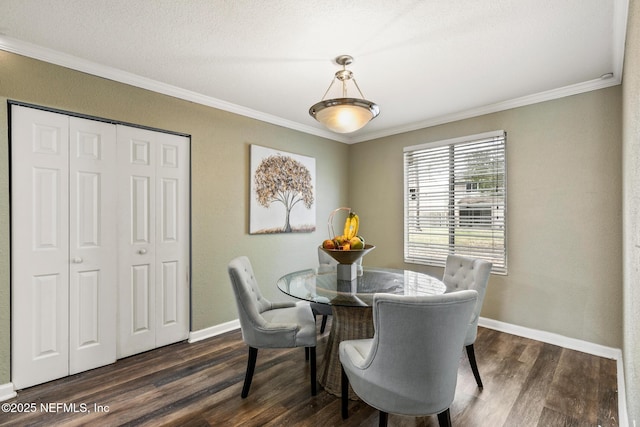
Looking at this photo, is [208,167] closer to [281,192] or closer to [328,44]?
[281,192]

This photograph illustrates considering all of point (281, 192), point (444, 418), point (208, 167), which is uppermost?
point (208, 167)

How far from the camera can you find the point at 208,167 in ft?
10.8

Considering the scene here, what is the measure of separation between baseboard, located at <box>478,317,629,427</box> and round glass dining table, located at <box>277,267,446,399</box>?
1507mm

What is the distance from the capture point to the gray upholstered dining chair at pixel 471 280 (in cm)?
223

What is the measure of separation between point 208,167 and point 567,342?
4.02 metres

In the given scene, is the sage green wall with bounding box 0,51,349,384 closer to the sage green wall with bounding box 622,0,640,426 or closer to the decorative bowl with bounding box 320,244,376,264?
the decorative bowl with bounding box 320,244,376,264

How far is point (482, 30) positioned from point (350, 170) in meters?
3.01

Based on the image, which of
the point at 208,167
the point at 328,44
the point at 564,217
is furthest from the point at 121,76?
the point at 564,217

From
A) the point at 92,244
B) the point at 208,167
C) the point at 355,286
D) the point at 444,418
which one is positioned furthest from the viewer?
the point at 208,167

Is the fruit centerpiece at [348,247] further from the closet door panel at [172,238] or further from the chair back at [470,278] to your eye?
the closet door panel at [172,238]

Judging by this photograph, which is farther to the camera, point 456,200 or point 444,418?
point 456,200

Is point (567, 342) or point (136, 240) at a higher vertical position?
point (136, 240)

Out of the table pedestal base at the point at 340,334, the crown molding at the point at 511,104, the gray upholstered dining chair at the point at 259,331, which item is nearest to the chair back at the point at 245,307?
the gray upholstered dining chair at the point at 259,331

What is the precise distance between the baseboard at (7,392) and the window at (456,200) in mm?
4001
